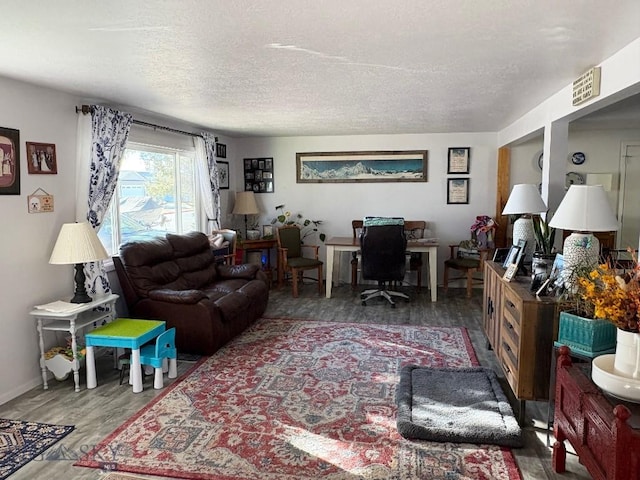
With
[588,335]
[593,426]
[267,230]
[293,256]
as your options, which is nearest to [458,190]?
[293,256]

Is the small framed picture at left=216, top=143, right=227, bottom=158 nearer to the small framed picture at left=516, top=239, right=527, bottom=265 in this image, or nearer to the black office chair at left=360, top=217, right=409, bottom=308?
the black office chair at left=360, top=217, right=409, bottom=308

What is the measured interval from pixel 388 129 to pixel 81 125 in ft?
12.3

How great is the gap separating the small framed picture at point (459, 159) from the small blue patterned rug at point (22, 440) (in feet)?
18.4

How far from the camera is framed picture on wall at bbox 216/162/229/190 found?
6.79m

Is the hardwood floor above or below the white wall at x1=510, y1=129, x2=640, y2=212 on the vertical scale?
below

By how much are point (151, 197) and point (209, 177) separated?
1.02 m

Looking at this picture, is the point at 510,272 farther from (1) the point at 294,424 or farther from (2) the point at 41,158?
(2) the point at 41,158

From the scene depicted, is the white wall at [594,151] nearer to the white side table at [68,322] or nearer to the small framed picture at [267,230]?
the small framed picture at [267,230]

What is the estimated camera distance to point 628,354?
195 cm

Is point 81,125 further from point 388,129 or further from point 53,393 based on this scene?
point 388,129

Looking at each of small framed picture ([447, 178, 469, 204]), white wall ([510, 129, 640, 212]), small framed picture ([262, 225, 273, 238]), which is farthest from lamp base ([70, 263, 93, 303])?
white wall ([510, 129, 640, 212])

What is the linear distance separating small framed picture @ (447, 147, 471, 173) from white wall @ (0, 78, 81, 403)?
486 centimetres

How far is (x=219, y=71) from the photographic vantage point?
3.05 m

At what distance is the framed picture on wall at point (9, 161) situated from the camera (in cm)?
320
